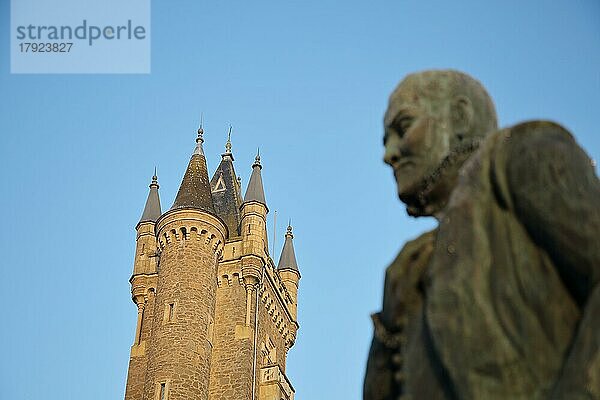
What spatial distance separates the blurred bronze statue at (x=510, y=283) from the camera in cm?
200

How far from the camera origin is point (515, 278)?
2102 millimetres

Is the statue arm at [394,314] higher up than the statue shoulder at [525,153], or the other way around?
the statue shoulder at [525,153]

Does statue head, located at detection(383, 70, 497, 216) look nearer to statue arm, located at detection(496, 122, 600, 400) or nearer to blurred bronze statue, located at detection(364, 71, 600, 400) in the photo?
blurred bronze statue, located at detection(364, 71, 600, 400)

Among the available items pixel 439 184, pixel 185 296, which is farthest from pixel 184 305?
pixel 439 184

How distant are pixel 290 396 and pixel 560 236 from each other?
38821mm

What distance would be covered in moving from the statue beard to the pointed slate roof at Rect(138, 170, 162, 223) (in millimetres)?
39298

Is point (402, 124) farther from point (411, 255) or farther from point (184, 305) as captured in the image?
point (184, 305)

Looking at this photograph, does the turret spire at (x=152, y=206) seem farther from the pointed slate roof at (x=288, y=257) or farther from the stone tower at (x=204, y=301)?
the pointed slate roof at (x=288, y=257)

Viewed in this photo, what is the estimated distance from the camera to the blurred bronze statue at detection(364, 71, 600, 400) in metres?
2.00

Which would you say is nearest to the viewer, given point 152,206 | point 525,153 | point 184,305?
point 525,153

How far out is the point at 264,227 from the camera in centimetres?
4059

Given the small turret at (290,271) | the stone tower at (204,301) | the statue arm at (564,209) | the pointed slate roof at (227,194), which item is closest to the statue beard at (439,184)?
the statue arm at (564,209)

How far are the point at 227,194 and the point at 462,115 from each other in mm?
40393

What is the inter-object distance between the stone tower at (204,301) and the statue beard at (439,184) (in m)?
32.0
